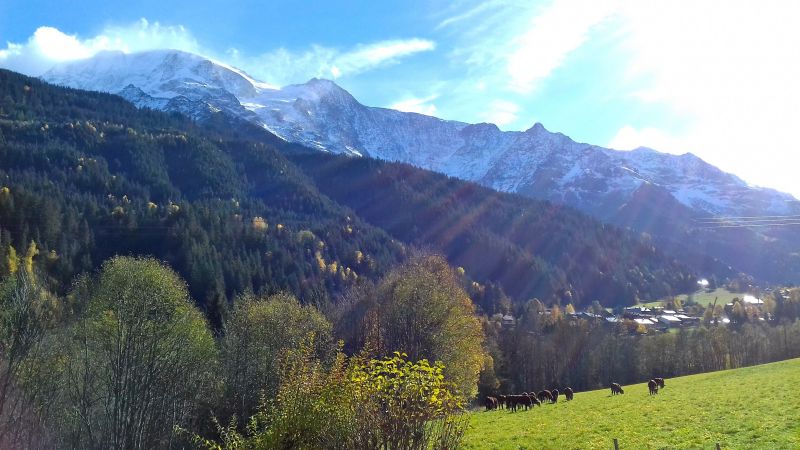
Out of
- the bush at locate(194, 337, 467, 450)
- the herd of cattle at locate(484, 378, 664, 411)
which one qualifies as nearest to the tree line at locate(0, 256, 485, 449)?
the bush at locate(194, 337, 467, 450)

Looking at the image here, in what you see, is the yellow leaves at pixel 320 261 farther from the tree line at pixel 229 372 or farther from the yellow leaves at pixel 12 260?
the tree line at pixel 229 372

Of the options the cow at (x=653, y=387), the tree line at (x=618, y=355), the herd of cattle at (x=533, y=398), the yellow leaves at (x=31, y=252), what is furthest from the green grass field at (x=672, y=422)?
the yellow leaves at (x=31, y=252)

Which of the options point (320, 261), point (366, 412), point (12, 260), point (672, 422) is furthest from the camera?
point (320, 261)

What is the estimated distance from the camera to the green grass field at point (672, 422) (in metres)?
22.2

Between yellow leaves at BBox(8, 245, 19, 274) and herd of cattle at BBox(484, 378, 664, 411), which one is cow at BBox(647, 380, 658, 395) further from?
yellow leaves at BBox(8, 245, 19, 274)

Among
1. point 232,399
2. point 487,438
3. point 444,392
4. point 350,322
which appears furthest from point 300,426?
point 350,322

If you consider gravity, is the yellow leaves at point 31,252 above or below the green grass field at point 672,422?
above

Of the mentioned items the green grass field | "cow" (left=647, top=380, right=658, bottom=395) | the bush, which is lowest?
"cow" (left=647, top=380, right=658, bottom=395)

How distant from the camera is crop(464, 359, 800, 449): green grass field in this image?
22.2m

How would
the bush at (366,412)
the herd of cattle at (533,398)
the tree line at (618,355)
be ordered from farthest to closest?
1. the tree line at (618,355)
2. the herd of cattle at (533,398)
3. the bush at (366,412)

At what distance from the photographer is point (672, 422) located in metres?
27.2

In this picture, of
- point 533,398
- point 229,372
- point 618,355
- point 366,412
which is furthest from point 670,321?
point 366,412

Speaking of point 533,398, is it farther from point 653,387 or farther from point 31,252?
point 31,252

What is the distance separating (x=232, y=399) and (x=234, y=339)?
22.0ft
